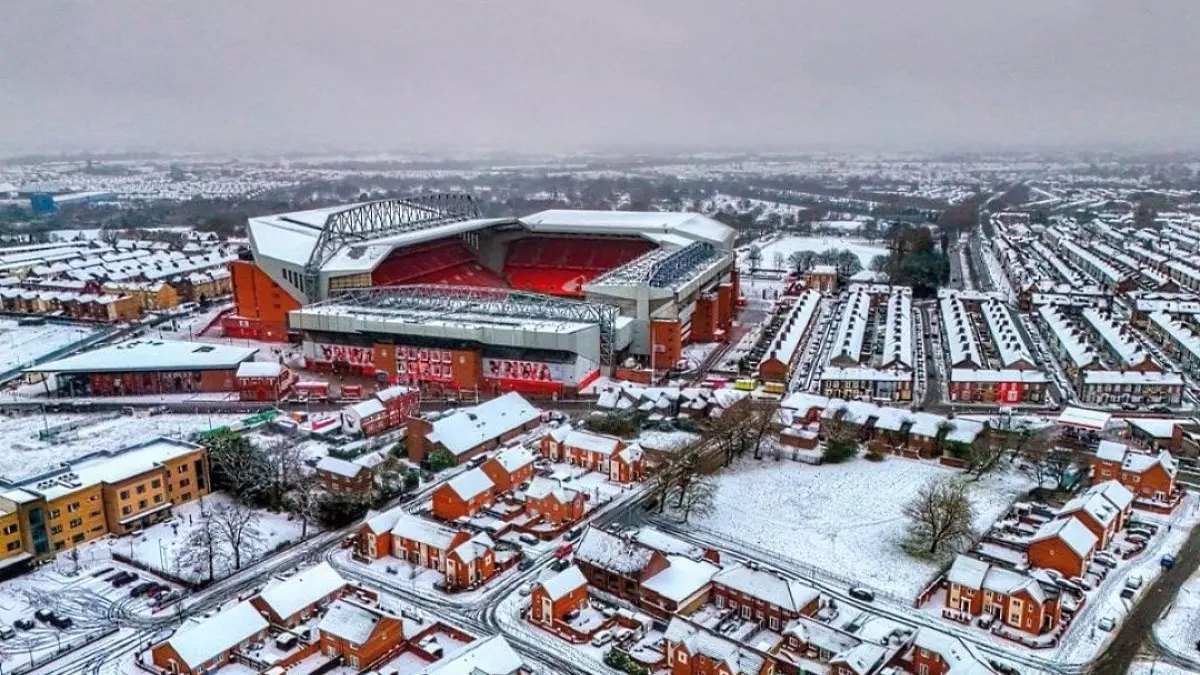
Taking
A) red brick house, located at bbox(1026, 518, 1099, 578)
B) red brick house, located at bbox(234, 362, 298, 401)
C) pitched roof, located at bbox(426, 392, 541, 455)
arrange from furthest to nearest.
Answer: red brick house, located at bbox(234, 362, 298, 401) < pitched roof, located at bbox(426, 392, 541, 455) < red brick house, located at bbox(1026, 518, 1099, 578)

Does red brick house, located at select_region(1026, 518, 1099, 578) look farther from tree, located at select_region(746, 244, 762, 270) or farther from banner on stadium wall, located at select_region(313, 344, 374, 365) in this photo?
tree, located at select_region(746, 244, 762, 270)

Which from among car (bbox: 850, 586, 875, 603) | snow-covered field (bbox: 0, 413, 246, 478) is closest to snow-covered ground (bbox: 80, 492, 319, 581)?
snow-covered field (bbox: 0, 413, 246, 478)

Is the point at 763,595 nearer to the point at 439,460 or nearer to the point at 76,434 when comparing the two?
the point at 439,460

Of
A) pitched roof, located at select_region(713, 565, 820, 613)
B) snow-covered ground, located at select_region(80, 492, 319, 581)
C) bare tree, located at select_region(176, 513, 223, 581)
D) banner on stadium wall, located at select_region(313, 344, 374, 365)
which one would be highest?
banner on stadium wall, located at select_region(313, 344, 374, 365)

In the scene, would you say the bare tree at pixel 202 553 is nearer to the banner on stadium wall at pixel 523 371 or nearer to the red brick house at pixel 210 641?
the red brick house at pixel 210 641

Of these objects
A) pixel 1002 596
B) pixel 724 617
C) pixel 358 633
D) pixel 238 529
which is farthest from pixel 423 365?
pixel 1002 596
